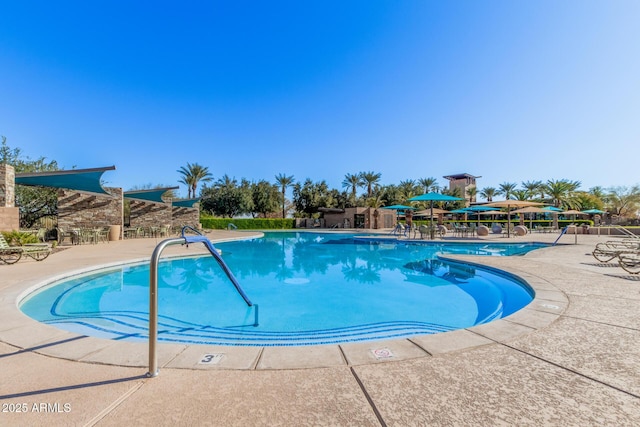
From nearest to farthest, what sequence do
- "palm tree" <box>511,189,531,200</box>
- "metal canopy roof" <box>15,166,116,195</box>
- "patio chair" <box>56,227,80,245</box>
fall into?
"metal canopy roof" <box>15,166,116,195</box> → "patio chair" <box>56,227,80,245</box> → "palm tree" <box>511,189,531,200</box>

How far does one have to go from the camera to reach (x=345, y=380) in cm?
213

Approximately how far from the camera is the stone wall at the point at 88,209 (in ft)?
48.8

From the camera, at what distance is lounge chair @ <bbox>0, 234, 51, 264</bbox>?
7.79 meters

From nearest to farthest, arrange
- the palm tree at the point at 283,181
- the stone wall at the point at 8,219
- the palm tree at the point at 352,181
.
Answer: the stone wall at the point at 8,219 < the palm tree at the point at 283,181 < the palm tree at the point at 352,181

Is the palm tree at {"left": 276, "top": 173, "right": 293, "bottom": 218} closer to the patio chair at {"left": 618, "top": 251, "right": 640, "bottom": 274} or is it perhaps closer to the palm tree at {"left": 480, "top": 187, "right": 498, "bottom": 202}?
the palm tree at {"left": 480, "top": 187, "right": 498, "bottom": 202}

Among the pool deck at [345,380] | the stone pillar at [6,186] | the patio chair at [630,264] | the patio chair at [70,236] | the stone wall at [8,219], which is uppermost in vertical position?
the stone pillar at [6,186]

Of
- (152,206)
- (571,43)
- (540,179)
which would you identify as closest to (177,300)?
(571,43)

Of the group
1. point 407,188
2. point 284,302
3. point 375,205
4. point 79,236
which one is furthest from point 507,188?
point 79,236

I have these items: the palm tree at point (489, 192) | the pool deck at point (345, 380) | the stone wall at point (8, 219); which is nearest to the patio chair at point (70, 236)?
the stone wall at point (8, 219)

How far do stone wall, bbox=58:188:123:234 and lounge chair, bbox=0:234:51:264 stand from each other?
7.39m

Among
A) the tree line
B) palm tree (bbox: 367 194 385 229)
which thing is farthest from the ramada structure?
palm tree (bbox: 367 194 385 229)

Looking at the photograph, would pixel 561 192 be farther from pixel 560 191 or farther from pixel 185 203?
pixel 185 203

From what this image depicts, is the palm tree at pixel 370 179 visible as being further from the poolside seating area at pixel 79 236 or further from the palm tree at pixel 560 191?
the poolside seating area at pixel 79 236

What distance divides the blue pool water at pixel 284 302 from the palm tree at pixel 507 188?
129 feet
